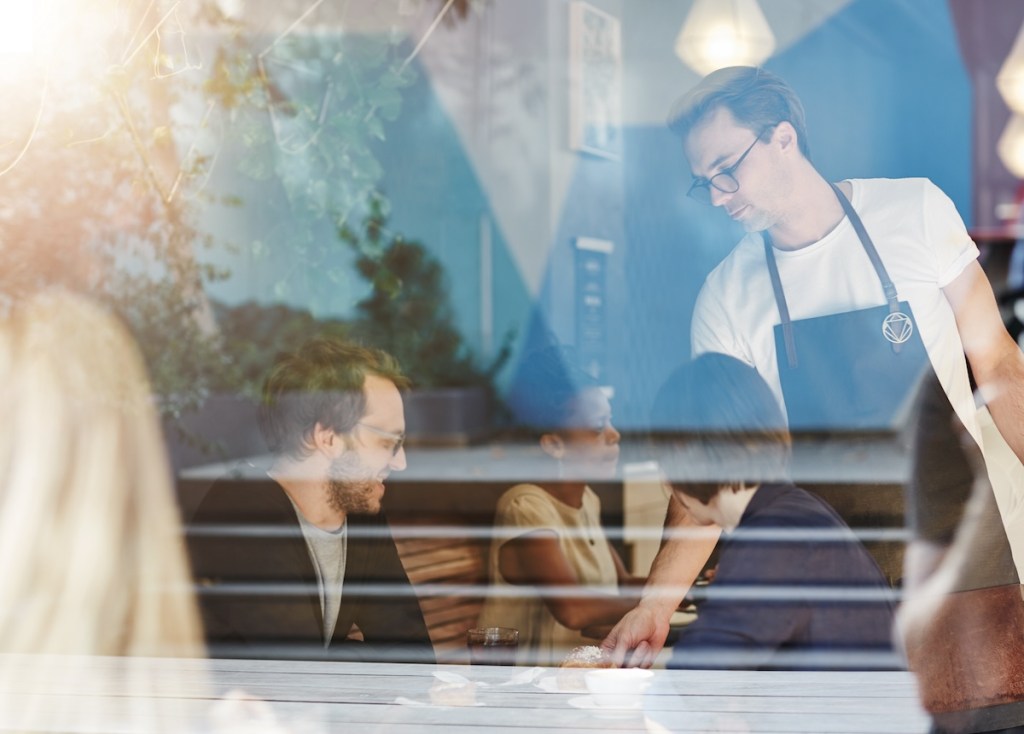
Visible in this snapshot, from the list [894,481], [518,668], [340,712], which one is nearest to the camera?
[340,712]

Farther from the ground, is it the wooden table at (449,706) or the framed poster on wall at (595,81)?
the framed poster on wall at (595,81)

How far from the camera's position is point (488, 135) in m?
5.35

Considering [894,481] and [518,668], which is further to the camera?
[894,481]

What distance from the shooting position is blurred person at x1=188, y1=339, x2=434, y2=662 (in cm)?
232

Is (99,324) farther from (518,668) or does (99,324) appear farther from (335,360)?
(518,668)

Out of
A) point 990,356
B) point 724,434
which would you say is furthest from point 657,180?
point 724,434

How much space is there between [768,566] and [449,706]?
0.57m

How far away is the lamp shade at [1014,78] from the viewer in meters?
3.54

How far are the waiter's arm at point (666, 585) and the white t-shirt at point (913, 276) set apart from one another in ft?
1.12

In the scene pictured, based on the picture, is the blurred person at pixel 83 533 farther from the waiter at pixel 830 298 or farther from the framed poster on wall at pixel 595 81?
the framed poster on wall at pixel 595 81

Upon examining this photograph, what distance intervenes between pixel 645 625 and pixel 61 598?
6.08 feet

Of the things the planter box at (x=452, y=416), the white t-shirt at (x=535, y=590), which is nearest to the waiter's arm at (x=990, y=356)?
the white t-shirt at (x=535, y=590)

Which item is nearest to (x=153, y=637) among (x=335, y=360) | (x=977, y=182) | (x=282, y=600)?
(x=282, y=600)

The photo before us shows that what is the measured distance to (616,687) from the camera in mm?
1811
